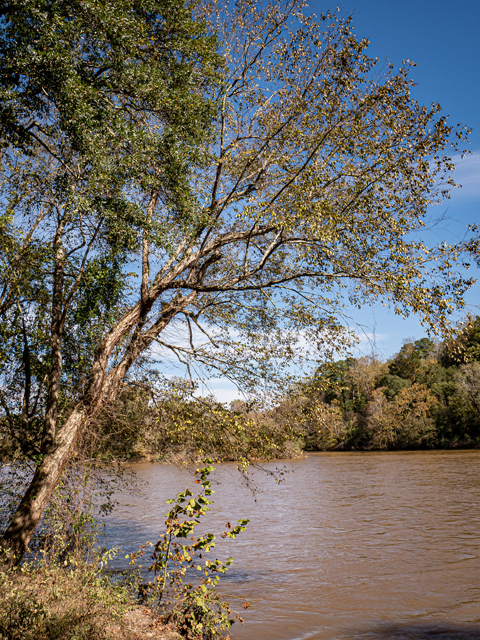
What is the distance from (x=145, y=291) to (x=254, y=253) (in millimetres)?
2146

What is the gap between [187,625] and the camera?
5043mm

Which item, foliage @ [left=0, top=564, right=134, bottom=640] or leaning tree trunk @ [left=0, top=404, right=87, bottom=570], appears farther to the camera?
leaning tree trunk @ [left=0, top=404, right=87, bottom=570]

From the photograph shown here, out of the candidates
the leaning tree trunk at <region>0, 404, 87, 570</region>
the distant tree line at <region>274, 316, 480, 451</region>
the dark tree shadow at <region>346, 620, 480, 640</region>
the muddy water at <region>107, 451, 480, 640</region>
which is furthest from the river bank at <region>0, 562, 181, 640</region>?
the distant tree line at <region>274, 316, 480, 451</region>

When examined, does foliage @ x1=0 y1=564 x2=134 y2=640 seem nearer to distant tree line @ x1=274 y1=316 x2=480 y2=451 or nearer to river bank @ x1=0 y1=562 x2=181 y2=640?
river bank @ x1=0 y1=562 x2=181 y2=640

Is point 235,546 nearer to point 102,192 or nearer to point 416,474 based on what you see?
point 102,192

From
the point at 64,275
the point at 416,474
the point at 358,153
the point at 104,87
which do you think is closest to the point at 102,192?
the point at 104,87

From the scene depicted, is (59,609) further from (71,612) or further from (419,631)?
(419,631)

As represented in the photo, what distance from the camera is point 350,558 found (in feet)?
33.8

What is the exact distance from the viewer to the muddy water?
6742 millimetres

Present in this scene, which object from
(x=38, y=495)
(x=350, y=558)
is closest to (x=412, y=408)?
(x=350, y=558)

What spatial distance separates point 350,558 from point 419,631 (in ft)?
13.3

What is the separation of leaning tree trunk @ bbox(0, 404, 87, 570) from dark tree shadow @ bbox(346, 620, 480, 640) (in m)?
4.62

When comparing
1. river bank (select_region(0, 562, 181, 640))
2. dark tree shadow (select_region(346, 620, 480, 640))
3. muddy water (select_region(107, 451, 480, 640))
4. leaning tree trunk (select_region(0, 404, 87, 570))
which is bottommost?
muddy water (select_region(107, 451, 480, 640))

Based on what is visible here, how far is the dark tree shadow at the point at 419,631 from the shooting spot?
6160mm
